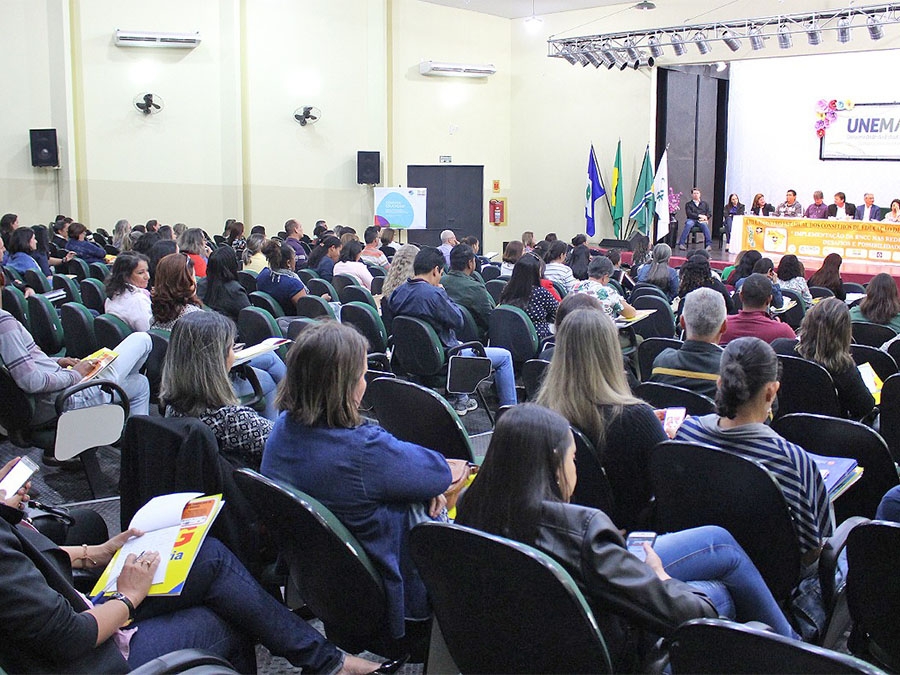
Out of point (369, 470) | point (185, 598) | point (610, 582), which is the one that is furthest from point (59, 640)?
point (610, 582)

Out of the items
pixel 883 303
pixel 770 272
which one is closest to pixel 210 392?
pixel 883 303

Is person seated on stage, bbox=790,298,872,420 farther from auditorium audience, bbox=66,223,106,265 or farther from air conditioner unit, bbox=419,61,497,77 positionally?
air conditioner unit, bbox=419,61,497,77

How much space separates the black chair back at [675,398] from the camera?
10.7ft

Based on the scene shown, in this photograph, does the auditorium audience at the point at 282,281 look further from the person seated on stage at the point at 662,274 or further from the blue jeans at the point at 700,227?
the blue jeans at the point at 700,227

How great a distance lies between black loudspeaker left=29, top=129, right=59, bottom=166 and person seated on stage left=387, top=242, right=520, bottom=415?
832cm

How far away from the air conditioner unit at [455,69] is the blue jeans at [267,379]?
35.7 feet

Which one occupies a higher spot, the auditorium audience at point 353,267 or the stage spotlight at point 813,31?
the stage spotlight at point 813,31

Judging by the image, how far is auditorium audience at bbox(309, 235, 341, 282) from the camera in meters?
7.98

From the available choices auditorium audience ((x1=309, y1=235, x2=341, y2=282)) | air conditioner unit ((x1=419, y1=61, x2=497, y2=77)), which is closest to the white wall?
air conditioner unit ((x1=419, y1=61, x2=497, y2=77))

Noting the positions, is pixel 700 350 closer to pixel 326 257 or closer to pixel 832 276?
pixel 832 276

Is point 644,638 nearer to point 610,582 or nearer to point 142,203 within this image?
point 610,582

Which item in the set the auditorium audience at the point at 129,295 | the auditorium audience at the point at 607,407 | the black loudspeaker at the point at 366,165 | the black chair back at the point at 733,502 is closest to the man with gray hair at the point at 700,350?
the auditorium audience at the point at 607,407

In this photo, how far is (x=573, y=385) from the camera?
8.96 ft

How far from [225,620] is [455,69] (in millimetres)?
13752
